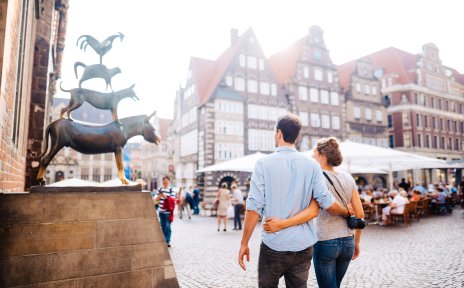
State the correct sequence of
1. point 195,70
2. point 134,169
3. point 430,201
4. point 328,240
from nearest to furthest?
1. point 328,240
2. point 430,201
3. point 195,70
4. point 134,169

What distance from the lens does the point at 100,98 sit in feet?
12.7

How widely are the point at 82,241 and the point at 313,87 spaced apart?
1276 inches

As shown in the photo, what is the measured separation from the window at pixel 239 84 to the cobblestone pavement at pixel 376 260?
20.5 m

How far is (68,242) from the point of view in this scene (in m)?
3.03

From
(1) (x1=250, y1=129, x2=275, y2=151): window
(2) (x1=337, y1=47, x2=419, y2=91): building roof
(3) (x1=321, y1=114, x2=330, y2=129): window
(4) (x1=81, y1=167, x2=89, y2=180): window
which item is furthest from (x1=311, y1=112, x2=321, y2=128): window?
(4) (x1=81, y1=167, x2=89, y2=180): window

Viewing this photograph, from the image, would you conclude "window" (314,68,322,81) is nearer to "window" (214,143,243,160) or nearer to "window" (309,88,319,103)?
"window" (309,88,319,103)

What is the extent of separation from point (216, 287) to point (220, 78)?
2536 cm

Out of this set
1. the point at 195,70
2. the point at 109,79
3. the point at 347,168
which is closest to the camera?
the point at 109,79

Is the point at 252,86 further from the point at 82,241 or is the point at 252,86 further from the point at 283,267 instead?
the point at 283,267

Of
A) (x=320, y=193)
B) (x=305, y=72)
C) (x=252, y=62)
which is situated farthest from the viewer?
(x=305, y=72)

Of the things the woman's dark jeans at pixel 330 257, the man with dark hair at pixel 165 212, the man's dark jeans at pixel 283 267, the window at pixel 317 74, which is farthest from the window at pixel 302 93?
the man's dark jeans at pixel 283 267

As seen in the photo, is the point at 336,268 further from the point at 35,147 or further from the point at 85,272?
the point at 35,147

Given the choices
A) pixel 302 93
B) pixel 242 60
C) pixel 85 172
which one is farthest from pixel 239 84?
pixel 85 172

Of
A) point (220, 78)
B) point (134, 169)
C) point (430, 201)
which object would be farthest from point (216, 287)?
point (134, 169)
